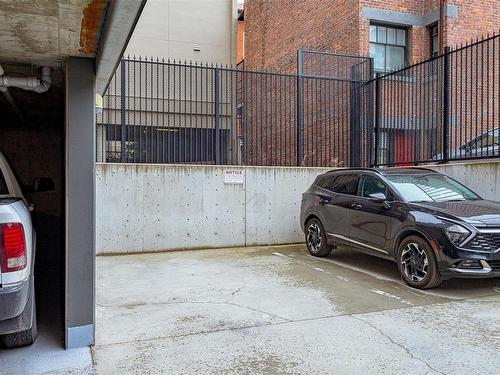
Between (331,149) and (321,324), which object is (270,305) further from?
(331,149)

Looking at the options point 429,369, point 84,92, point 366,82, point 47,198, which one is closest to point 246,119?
point 366,82

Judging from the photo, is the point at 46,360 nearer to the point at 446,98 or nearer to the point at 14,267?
the point at 14,267

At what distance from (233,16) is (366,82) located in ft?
25.5

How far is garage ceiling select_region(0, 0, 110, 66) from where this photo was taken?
10.2 ft

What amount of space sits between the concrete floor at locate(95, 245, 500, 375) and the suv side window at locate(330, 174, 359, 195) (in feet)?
4.35

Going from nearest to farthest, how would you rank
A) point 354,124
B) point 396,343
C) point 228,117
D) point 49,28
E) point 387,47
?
point 49,28, point 396,343, point 228,117, point 354,124, point 387,47

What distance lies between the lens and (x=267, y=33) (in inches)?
714

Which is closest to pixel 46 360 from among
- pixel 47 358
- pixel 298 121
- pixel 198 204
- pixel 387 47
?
pixel 47 358

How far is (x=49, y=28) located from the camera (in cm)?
344

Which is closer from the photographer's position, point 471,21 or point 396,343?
point 396,343

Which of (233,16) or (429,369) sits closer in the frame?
(429,369)

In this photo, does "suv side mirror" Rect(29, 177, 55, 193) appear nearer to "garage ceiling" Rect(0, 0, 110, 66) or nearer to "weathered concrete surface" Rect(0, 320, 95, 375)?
"garage ceiling" Rect(0, 0, 110, 66)

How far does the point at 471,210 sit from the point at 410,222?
802 mm

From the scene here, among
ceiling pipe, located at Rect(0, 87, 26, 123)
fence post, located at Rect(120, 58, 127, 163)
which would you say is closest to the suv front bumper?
ceiling pipe, located at Rect(0, 87, 26, 123)
